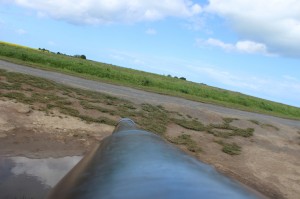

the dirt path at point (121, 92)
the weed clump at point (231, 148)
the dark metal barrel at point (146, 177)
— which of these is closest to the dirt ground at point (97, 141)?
the weed clump at point (231, 148)

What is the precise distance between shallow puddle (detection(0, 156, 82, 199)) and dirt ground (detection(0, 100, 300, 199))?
333 mm

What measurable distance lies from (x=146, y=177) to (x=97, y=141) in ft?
21.1

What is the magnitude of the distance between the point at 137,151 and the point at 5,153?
184 inches

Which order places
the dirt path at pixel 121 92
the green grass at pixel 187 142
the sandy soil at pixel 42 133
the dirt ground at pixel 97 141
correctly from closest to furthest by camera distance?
the sandy soil at pixel 42 133 → the dirt ground at pixel 97 141 → the green grass at pixel 187 142 → the dirt path at pixel 121 92

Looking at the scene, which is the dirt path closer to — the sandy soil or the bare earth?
the bare earth

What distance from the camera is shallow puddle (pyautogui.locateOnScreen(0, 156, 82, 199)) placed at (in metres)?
5.26

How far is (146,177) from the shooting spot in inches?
83.0

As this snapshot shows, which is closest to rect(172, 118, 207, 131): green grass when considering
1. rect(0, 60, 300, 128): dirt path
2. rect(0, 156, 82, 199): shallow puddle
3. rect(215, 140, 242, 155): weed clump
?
rect(215, 140, 242, 155): weed clump

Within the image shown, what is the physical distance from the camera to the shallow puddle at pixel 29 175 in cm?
526

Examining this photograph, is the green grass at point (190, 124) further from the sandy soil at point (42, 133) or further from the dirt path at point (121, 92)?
the sandy soil at point (42, 133)

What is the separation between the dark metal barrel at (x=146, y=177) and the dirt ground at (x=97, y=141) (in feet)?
15.0

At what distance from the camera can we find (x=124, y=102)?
13.2 metres

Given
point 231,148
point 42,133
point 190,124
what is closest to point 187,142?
point 231,148

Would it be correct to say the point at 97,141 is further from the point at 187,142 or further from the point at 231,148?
the point at 231,148
